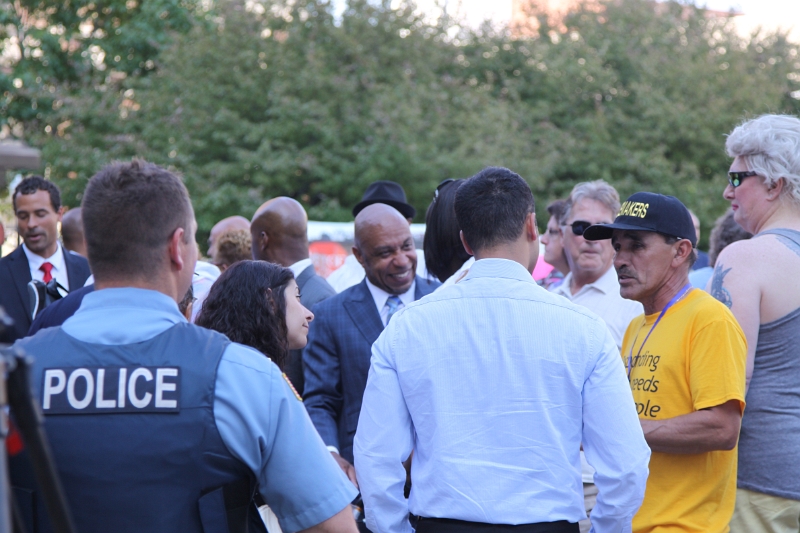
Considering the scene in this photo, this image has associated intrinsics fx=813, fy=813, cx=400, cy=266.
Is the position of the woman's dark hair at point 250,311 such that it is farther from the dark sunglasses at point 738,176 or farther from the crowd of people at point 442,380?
the dark sunglasses at point 738,176

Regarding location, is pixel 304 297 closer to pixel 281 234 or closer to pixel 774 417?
pixel 281 234

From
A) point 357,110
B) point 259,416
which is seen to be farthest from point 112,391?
point 357,110

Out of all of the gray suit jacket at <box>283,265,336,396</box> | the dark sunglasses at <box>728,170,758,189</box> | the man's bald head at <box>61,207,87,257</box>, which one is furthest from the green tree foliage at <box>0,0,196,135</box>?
the dark sunglasses at <box>728,170,758,189</box>

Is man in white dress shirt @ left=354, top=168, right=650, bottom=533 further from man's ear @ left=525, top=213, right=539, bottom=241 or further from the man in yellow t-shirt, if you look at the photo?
the man in yellow t-shirt

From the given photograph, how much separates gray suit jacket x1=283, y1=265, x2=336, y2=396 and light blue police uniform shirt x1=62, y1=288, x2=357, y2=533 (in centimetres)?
252

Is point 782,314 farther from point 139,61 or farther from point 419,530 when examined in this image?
point 139,61

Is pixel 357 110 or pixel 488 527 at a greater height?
pixel 357 110

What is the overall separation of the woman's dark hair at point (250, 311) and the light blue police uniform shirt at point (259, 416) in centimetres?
115

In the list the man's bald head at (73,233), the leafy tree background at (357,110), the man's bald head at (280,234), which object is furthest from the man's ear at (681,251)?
the leafy tree background at (357,110)

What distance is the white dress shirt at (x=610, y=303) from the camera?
4543mm

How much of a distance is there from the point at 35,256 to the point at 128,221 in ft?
17.5

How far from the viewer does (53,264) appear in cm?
679

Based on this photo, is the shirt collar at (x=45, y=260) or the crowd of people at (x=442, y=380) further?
the shirt collar at (x=45, y=260)

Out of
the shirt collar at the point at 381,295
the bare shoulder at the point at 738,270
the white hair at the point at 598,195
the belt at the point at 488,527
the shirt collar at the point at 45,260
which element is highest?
the white hair at the point at 598,195
